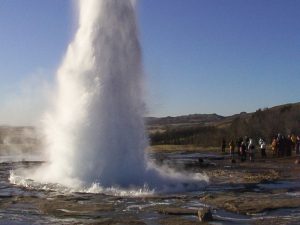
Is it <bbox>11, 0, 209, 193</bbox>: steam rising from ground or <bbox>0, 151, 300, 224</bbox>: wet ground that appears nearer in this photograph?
<bbox>0, 151, 300, 224</bbox>: wet ground

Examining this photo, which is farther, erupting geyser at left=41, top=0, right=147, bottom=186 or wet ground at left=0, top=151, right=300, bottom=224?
erupting geyser at left=41, top=0, right=147, bottom=186

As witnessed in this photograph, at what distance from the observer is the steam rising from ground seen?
68.2ft

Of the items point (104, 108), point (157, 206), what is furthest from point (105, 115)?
point (157, 206)

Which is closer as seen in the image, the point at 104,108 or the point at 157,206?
the point at 157,206

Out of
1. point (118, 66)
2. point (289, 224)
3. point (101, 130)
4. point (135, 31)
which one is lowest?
point (289, 224)

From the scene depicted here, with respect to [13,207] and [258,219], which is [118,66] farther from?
[258,219]

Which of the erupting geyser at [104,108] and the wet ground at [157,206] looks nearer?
the wet ground at [157,206]

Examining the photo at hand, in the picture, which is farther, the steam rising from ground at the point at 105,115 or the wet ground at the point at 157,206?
the steam rising from ground at the point at 105,115

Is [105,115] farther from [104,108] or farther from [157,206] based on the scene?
[157,206]

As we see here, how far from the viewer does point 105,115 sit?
2147cm

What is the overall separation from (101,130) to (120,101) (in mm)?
1411

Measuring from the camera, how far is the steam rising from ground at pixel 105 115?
68.2ft

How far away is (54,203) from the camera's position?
50.8ft

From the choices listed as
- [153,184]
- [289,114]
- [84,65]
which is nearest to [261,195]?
[153,184]
